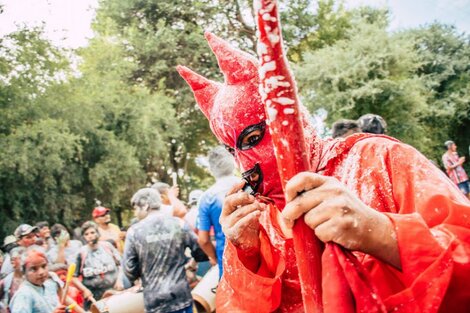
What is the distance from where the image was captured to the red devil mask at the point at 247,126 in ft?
4.97

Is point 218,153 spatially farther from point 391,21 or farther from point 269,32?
point 391,21

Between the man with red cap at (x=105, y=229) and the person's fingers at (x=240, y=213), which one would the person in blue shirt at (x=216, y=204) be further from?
the man with red cap at (x=105, y=229)

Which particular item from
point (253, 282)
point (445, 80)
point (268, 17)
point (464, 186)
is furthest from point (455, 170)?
point (445, 80)

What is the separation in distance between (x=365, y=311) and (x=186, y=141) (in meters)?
26.1

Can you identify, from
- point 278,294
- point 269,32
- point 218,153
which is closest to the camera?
point 269,32

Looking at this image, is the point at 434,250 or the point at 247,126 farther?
the point at 247,126

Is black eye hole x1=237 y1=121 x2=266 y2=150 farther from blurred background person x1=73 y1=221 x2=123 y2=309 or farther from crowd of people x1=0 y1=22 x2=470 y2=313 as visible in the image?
blurred background person x1=73 y1=221 x2=123 y2=309

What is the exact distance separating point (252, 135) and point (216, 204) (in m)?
3.05

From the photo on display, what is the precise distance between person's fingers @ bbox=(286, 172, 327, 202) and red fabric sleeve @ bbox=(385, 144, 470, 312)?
0.76 feet

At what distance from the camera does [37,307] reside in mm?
4414

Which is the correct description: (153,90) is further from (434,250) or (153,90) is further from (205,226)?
(434,250)

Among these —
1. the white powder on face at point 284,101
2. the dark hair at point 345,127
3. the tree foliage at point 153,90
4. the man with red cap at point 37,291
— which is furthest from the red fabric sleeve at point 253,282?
the tree foliage at point 153,90

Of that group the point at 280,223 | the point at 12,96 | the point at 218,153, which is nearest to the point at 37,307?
the point at 218,153

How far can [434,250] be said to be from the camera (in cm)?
97
